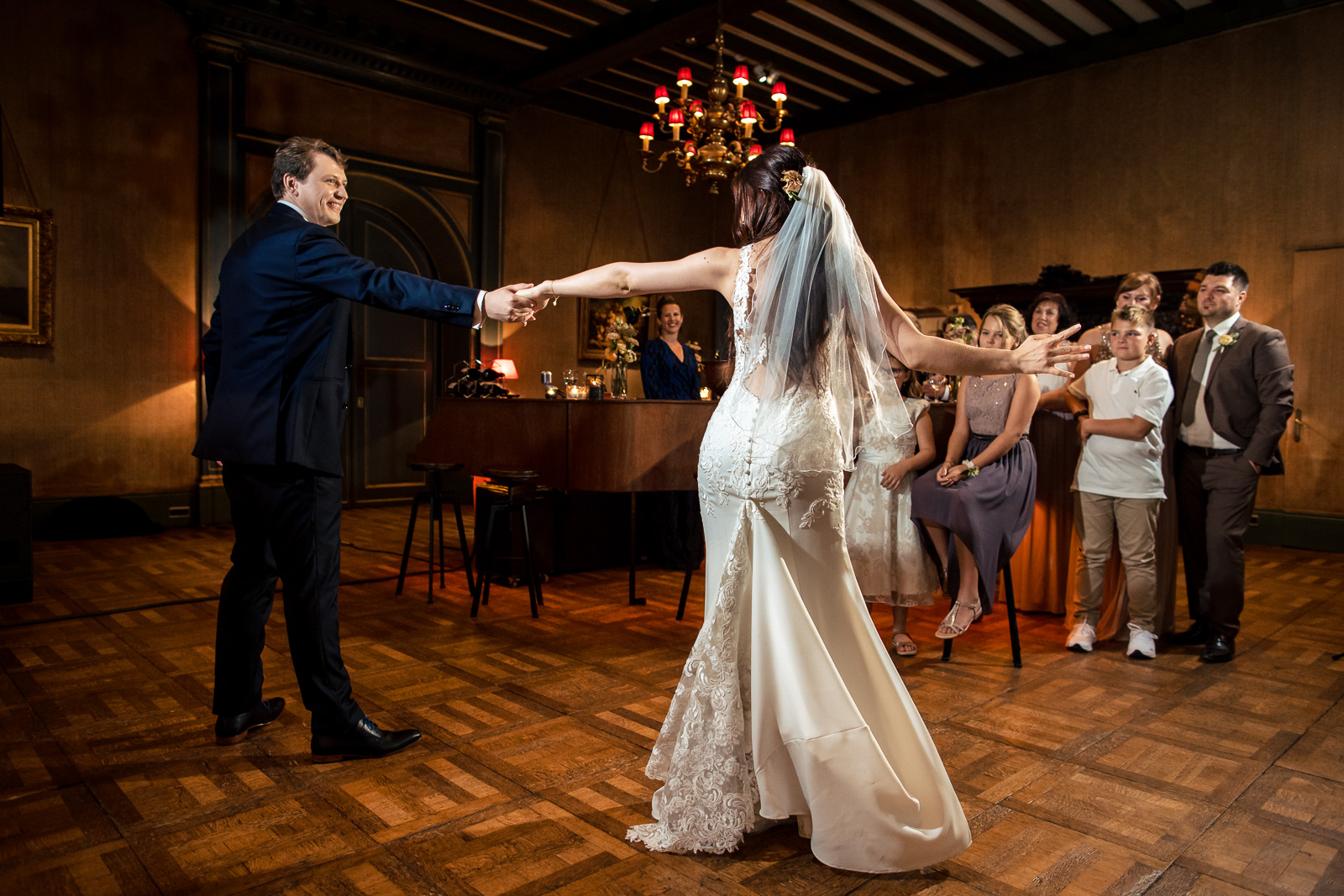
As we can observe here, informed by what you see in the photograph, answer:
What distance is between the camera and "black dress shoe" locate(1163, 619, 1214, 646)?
398 centimetres

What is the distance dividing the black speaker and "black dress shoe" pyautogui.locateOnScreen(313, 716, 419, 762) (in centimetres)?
288

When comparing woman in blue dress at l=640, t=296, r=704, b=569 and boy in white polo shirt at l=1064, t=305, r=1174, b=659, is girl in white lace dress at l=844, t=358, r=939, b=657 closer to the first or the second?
boy in white polo shirt at l=1064, t=305, r=1174, b=659

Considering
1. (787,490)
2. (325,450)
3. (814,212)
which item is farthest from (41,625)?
(814,212)

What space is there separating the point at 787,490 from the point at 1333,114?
7.47m

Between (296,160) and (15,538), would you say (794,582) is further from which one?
(15,538)

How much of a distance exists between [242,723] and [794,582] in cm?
179

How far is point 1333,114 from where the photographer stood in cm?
689

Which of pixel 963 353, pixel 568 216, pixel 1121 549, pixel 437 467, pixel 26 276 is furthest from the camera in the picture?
pixel 568 216

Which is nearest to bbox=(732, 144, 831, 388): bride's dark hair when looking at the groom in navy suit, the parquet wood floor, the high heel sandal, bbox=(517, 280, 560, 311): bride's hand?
bbox=(517, 280, 560, 311): bride's hand

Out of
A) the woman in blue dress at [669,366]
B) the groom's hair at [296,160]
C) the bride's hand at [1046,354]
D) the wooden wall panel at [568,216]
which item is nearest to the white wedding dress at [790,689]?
the bride's hand at [1046,354]

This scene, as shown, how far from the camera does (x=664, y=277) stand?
7.06ft

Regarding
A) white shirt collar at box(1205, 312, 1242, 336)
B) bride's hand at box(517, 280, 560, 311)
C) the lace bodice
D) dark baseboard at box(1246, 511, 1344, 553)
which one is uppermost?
white shirt collar at box(1205, 312, 1242, 336)

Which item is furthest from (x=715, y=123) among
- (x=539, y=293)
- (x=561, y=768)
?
(x=561, y=768)

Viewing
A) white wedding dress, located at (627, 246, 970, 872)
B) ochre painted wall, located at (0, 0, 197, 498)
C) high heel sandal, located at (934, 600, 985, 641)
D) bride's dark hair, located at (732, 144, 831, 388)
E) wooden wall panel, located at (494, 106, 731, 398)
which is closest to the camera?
white wedding dress, located at (627, 246, 970, 872)
